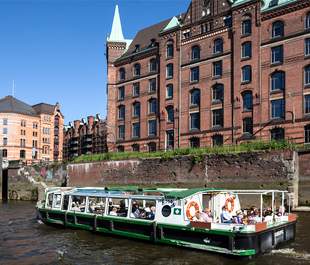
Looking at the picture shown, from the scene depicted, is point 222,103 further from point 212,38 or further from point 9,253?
point 9,253

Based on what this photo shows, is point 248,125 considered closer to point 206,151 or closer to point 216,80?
point 216,80

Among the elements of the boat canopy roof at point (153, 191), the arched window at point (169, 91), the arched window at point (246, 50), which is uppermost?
the arched window at point (246, 50)

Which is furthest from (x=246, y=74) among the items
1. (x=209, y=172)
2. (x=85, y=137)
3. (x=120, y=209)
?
(x=85, y=137)

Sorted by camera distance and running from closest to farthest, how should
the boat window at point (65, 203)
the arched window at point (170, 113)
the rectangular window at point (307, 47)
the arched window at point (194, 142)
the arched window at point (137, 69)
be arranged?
the boat window at point (65, 203) → the rectangular window at point (307, 47) → the arched window at point (194, 142) → the arched window at point (170, 113) → the arched window at point (137, 69)

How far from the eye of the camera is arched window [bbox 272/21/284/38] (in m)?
47.4

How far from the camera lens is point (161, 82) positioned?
58.4 m

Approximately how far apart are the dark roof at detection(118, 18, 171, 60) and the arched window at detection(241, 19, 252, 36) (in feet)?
51.3

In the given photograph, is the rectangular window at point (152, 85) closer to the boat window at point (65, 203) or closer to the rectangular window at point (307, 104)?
the rectangular window at point (307, 104)

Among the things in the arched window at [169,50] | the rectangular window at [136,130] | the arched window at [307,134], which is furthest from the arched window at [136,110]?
the arched window at [307,134]

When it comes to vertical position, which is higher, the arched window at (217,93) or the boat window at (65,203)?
the arched window at (217,93)

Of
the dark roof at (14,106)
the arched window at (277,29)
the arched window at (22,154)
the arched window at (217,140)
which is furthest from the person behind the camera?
the arched window at (22,154)

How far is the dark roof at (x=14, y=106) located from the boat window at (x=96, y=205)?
240ft

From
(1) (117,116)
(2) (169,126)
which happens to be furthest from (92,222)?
(1) (117,116)

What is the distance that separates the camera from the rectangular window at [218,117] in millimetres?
51334
